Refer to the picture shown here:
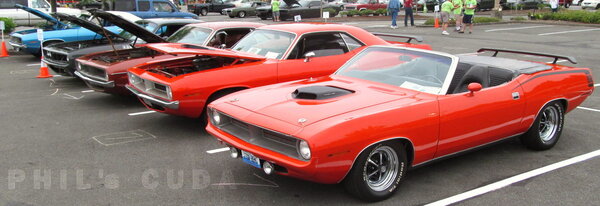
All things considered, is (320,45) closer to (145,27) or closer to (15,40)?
(145,27)

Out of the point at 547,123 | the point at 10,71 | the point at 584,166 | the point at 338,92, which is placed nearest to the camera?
the point at 338,92

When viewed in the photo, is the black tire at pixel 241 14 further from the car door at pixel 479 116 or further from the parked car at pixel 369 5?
the car door at pixel 479 116

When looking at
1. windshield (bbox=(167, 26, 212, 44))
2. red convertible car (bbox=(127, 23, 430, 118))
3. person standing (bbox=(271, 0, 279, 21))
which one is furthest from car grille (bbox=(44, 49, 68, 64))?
person standing (bbox=(271, 0, 279, 21))

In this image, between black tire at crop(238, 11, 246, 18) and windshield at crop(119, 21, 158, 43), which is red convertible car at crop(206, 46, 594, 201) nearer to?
windshield at crop(119, 21, 158, 43)

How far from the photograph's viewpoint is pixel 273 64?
695 cm

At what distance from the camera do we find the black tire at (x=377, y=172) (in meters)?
4.09

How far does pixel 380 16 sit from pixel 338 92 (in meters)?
29.0

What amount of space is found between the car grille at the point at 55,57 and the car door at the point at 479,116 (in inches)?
310

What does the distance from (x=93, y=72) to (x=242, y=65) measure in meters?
2.99

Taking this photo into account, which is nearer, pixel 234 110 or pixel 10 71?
pixel 234 110

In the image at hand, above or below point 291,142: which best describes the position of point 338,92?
above

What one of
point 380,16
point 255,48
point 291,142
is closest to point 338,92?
point 291,142

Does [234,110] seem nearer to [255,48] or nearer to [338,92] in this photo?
[338,92]

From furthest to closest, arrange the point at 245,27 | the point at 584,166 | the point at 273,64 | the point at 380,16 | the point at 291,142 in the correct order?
the point at 380,16, the point at 245,27, the point at 273,64, the point at 584,166, the point at 291,142
